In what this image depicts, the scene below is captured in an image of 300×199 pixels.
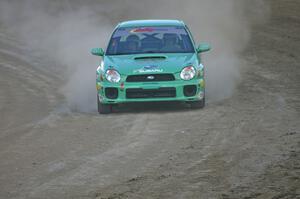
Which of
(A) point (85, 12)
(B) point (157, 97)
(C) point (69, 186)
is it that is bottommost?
(A) point (85, 12)

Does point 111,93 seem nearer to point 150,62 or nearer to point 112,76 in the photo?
point 112,76

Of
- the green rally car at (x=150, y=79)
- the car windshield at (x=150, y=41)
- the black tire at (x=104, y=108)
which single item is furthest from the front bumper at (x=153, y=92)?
the car windshield at (x=150, y=41)

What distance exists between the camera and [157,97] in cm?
1327

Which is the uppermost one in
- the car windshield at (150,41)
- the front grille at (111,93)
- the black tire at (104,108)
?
the car windshield at (150,41)

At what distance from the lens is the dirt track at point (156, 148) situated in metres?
7.78

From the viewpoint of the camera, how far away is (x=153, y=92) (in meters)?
13.3

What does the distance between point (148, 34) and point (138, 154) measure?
5337 millimetres

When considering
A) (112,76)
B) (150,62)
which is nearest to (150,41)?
(150,62)

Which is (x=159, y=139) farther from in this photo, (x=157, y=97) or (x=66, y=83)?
(x=66, y=83)

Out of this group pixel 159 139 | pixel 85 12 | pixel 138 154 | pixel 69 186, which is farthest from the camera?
pixel 85 12

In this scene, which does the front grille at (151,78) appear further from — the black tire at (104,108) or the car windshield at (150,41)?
the car windshield at (150,41)

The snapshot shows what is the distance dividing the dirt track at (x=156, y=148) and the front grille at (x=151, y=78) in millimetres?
514

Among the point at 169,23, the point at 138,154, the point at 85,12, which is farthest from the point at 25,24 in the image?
the point at 138,154

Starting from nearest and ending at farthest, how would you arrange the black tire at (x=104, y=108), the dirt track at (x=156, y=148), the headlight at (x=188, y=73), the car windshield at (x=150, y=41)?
the dirt track at (x=156, y=148) < the headlight at (x=188, y=73) < the black tire at (x=104, y=108) < the car windshield at (x=150, y=41)
